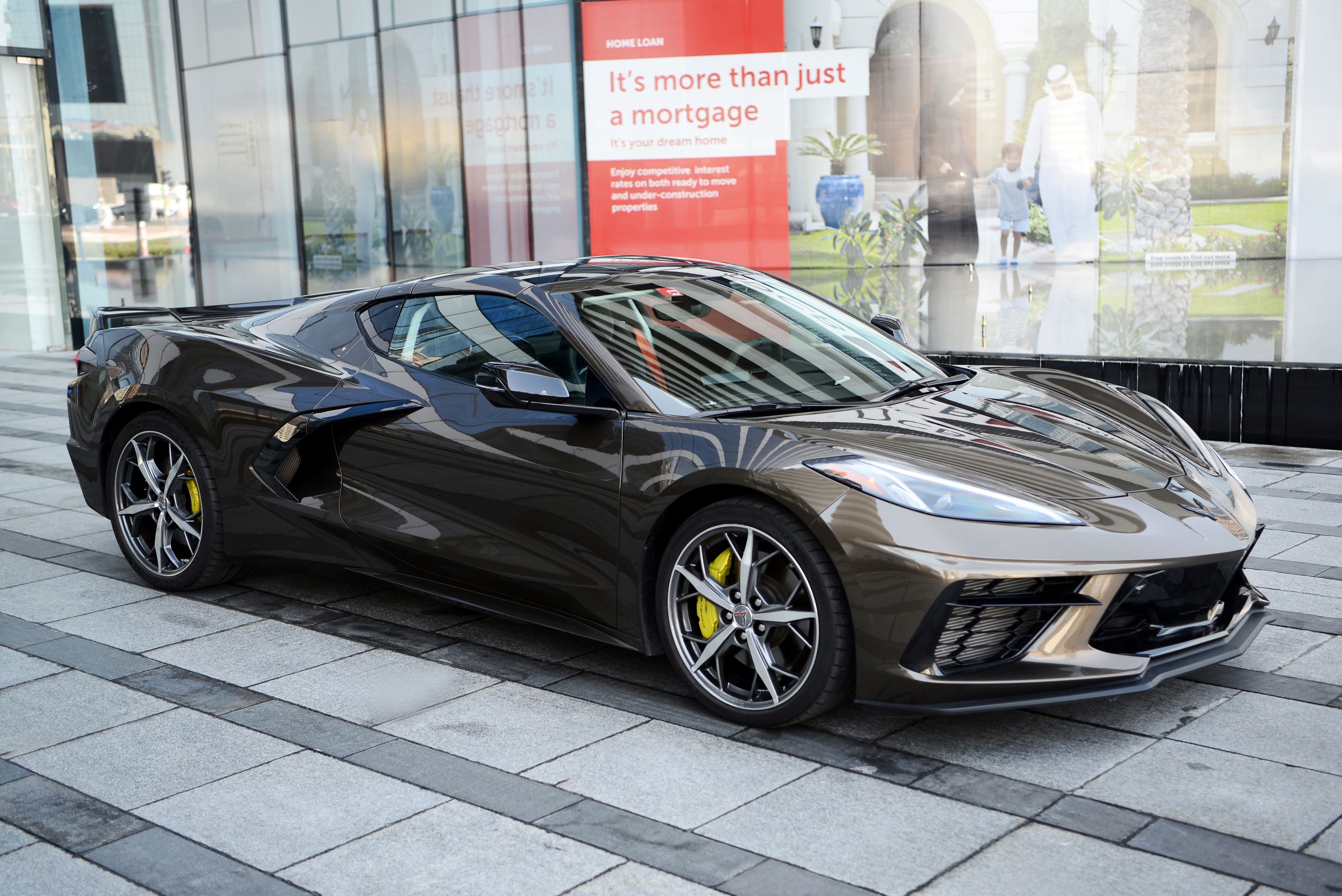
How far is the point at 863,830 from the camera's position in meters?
3.00

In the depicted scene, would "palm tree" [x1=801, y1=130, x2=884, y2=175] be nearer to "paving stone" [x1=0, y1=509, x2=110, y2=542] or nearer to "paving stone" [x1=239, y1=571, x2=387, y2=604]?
"paving stone" [x1=0, y1=509, x2=110, y2=542]

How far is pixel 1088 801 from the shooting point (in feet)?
10.2

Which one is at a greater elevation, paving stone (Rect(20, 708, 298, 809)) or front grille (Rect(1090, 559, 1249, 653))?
front grille (Rect(1090, 559, 1249, 653))

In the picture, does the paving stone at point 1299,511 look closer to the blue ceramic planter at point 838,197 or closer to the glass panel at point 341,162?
the blue ceramic planter at point 838,197

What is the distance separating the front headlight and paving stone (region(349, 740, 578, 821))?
3.68 ft

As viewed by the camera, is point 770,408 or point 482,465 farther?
point 482,465

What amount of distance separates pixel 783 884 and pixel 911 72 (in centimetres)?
1839

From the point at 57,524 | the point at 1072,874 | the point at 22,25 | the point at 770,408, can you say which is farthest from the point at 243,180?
the point at 1072,874

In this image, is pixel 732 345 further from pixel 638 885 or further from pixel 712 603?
pixel 638 885

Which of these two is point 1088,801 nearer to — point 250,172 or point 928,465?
point 928,465

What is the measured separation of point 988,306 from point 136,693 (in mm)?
12800

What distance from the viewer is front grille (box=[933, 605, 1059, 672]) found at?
10.6ft

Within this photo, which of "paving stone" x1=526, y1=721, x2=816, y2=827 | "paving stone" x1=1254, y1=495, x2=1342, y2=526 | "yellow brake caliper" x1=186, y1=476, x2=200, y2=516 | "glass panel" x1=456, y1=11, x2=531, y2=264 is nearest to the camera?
"paving stone" x1=526, y1=721, x2=816, y2=827

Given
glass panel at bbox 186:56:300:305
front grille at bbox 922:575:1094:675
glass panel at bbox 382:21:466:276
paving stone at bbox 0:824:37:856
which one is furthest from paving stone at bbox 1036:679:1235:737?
glass panel at bbox 186:56:300:305
